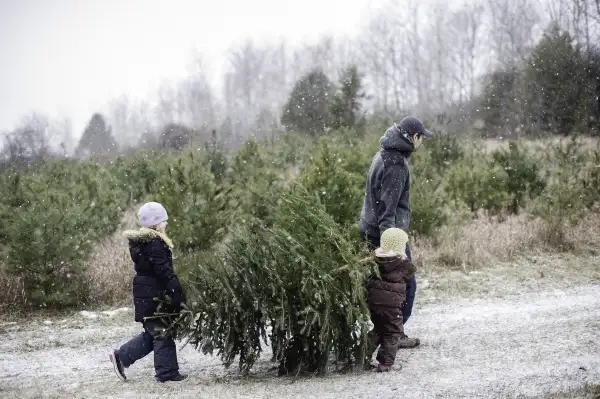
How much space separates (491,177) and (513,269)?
3.52 meters

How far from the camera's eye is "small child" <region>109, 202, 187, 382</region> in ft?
16.2

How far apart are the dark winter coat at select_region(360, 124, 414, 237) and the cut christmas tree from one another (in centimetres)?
49

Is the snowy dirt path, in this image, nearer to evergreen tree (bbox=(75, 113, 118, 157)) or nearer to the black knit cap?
the black knit cap

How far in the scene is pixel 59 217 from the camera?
750 cm

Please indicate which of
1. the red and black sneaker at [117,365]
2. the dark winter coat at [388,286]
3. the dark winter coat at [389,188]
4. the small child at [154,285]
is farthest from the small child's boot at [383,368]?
the red and black sneaker at [117,365]

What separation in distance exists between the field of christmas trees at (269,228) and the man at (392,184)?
0.84 feet

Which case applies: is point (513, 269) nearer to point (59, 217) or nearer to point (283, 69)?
point (59, 217)

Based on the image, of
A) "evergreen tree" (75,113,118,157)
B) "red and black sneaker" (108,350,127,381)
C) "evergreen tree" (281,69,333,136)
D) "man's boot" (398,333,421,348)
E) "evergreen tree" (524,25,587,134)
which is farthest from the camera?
"evergreen tree" (75,113,118,157)

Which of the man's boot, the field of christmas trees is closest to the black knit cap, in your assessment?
the field of christmas trees

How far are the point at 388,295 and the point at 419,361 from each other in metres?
0.71

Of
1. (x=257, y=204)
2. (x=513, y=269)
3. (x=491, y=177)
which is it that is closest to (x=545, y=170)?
(x=491, y=177)

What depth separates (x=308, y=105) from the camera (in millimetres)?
25062

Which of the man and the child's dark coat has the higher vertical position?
the man

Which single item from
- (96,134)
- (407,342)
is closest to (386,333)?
(407,342)
